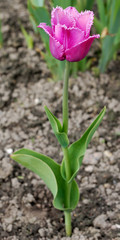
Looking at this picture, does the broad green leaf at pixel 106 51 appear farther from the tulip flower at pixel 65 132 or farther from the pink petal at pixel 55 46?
the pink petal at pixel 55 46

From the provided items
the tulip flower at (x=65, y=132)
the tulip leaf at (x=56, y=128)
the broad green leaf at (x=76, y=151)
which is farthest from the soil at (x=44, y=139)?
the tulip leaf at (x=56, y=128)

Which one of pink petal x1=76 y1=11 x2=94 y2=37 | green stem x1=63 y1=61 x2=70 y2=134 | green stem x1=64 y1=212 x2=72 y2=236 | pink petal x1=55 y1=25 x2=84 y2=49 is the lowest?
green stem x1=64 y1=212 x2=72 y2=236

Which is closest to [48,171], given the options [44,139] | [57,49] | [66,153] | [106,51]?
[66,153]

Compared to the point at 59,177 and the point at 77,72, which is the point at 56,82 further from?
the point at 59,177

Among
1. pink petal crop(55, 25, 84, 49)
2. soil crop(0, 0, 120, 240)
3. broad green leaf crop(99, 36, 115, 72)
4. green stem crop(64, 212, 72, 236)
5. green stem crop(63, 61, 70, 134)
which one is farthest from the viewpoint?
broad green leaf crop(99, 36, 115, 72)

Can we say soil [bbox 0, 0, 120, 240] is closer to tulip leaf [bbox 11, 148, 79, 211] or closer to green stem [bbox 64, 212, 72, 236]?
green stem [bbox 64, 212, 72, 236]

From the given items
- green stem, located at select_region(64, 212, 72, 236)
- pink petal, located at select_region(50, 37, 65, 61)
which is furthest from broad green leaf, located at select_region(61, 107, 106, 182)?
pink petal, located at select_region(50, 37, 65, 61)

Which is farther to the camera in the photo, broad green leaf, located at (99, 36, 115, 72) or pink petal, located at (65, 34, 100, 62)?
broad green leaf, located at (99, 36, 115, 72)
